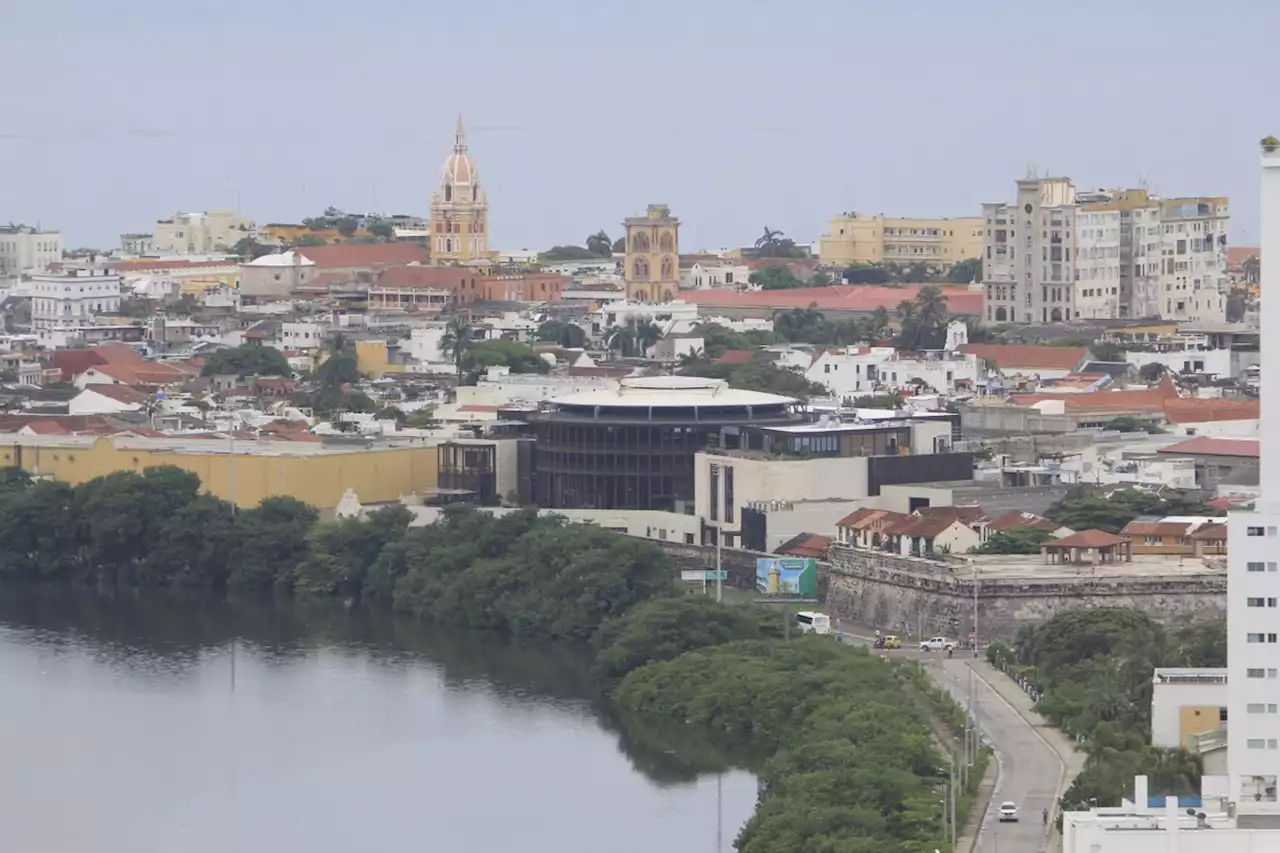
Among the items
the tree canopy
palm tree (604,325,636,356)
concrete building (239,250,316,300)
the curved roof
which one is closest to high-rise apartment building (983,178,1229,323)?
palm tree (604,325,636,356)

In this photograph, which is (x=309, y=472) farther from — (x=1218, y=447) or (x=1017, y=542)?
(x=1017, y=542)

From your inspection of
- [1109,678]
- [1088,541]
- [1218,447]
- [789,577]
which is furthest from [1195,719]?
[1218,447]

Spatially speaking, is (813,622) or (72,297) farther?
(72,297)

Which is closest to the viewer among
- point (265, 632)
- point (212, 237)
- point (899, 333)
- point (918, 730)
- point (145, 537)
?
point (918, 730)

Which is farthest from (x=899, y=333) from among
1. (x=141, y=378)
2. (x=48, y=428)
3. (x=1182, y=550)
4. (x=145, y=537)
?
(x=1182, y=550)

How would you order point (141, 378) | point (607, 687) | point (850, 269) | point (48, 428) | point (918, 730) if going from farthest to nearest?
point (850, 269) < point (141, 378) < point (48, 428) < point (607, 687) < point (918, 730)

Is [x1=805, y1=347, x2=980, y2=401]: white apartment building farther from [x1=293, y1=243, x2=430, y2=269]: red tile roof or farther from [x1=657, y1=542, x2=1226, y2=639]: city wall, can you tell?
[x1=293, y1=243, x2=430, y2=269]: red tile roof

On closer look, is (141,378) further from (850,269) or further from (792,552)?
(850,269)

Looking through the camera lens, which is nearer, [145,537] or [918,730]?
[918,730]
